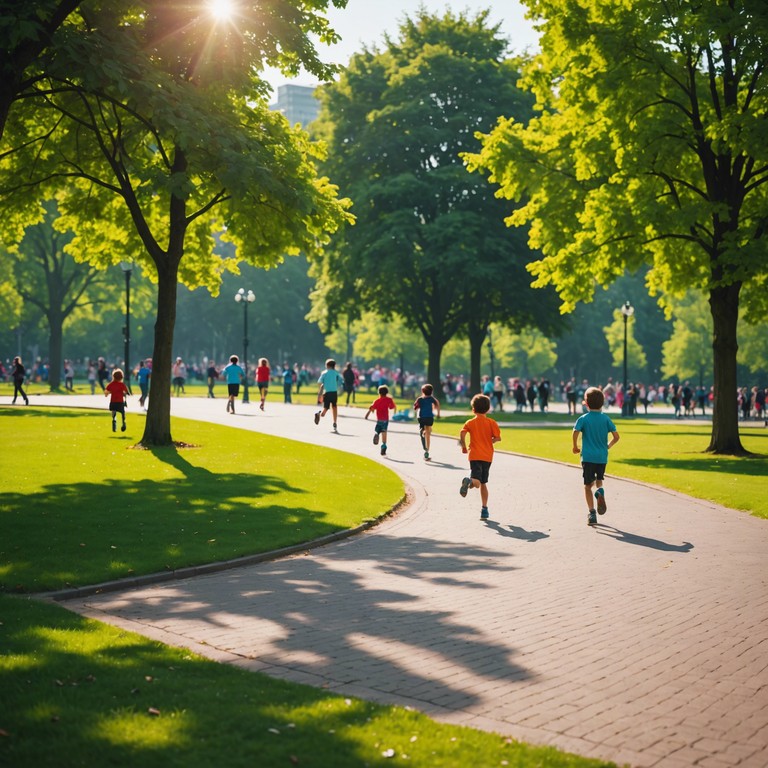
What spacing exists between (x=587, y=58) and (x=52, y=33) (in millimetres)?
12925

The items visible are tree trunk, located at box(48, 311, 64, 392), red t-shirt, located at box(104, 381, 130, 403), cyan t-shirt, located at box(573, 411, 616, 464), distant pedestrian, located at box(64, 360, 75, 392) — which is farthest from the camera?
tree trunk, located at box(48, 311, 64, 392)

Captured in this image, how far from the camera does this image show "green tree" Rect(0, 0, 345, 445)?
13430 mm

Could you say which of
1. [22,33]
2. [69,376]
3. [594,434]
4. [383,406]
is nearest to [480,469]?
[594,434]

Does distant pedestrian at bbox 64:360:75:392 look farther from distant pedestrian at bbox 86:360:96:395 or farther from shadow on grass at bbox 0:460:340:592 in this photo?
shadow on grass at bbox 0:460:340:592

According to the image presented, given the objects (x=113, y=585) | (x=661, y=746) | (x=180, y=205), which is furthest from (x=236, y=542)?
(x=180, y=205)

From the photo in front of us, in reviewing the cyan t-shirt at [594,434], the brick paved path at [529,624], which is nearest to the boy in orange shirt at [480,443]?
Answer: the brick paved path at [529,624]

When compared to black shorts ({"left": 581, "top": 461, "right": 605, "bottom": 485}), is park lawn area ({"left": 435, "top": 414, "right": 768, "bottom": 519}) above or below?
below

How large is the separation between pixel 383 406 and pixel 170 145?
24.4 feet

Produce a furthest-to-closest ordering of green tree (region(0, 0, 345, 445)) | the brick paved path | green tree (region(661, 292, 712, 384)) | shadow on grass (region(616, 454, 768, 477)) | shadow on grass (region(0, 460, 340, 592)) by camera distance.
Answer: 1. green tree (region(661, 292, 712, 384))
2. shadow on grass (region(616, 454, 768, 477))
3. green tree (region(0, 0, 345, 445))
4. shadow on grass (region(0, 460, 340, 592))
5. the brick paved path

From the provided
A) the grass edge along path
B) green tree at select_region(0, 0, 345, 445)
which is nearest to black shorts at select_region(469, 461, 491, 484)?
green tree at select_region(0, 0, 345, 445)

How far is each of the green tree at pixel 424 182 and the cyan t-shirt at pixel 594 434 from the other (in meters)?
25.6

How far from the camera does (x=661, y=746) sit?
4523 mm

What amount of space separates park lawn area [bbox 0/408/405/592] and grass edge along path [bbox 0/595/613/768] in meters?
2.84

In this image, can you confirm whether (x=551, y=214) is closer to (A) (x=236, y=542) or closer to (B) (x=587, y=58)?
(B) (x=587, y=58)
